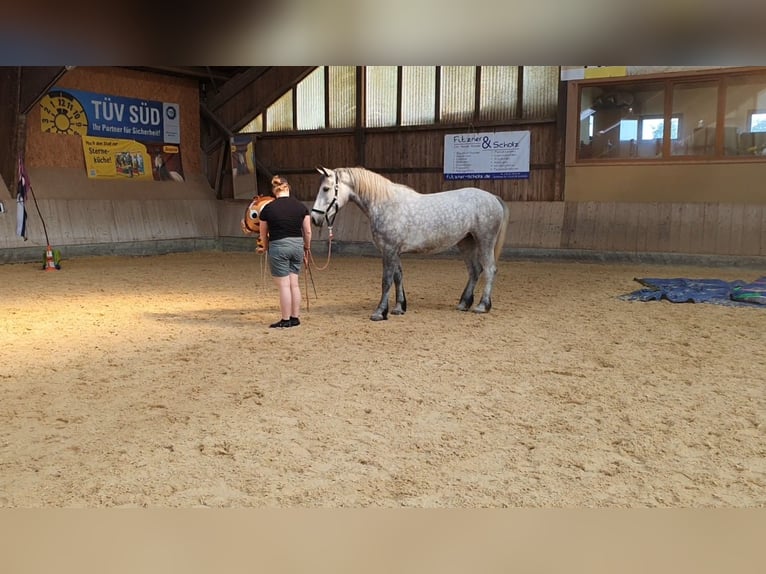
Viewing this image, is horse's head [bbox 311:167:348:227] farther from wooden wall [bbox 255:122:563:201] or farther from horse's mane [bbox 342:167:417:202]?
wooden wall [bbox 255:122:563:201]

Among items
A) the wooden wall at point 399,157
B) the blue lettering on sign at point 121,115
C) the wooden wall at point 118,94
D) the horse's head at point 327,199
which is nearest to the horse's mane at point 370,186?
the horse's head at point 327,199

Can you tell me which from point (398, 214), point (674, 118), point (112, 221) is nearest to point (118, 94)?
point (112, 221)

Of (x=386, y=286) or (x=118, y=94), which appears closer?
(x=386, y=286)

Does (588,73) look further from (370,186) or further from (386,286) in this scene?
(386,286)

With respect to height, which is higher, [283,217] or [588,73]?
[588,73]

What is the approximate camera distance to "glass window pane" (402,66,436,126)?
1273 cm

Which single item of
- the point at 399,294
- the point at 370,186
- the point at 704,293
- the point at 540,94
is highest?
the point at 540,94

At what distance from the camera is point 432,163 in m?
12.8

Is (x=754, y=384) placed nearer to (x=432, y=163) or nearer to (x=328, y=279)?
(x=328, y=279)

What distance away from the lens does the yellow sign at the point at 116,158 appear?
498 inches

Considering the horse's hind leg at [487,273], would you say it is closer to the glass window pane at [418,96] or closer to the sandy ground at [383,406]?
the sandy ground at [383,406]

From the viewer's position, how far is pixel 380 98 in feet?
43.4

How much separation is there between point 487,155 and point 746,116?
4522mm

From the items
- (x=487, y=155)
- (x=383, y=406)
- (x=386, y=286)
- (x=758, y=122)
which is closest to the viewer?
(x=383, y=406)
